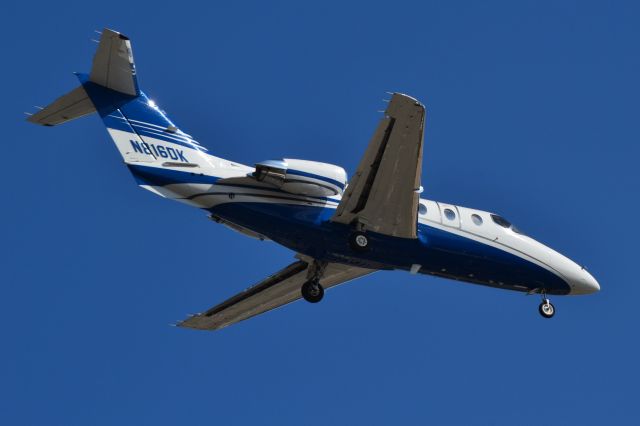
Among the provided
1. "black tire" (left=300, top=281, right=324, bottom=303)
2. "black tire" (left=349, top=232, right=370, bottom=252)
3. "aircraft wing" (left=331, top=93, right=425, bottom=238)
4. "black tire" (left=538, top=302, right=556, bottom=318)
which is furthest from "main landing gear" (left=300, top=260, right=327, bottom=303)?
"black tire" (left=538, top=302, right=556, bottom=318)

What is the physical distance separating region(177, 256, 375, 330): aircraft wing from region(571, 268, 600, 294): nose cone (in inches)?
227

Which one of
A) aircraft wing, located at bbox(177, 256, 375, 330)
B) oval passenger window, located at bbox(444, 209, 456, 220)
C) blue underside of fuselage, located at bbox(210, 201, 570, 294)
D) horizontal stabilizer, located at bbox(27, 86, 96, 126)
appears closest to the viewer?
horizontal stabilizer, located at bbox(27, 86, 96, 126)

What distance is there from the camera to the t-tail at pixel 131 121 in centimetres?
2403

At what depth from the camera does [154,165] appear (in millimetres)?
24078

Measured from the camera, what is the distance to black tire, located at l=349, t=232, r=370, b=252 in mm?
24719

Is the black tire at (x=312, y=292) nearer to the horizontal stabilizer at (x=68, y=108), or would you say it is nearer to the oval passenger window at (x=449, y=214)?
the oval passenger window at (x=449, y=214)

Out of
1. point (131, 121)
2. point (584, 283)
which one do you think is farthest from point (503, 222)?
point (131, 121)

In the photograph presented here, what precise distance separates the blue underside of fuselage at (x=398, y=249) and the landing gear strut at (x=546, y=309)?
360 millimetres

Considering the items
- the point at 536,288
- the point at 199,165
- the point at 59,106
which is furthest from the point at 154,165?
the point at 536,288

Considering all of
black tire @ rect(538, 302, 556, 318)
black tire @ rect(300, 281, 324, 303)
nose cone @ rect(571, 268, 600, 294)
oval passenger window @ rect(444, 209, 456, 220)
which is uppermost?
nose cone @ rect(571, 268, 600, 294)

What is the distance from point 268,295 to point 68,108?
848cm

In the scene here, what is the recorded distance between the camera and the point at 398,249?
83.0 feet

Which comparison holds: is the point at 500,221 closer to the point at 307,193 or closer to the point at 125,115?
the point at 307,193

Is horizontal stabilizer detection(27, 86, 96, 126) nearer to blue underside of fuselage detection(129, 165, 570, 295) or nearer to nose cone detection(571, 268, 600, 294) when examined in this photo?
blue underside of fuselage detection(129, 165, 570, 295)
